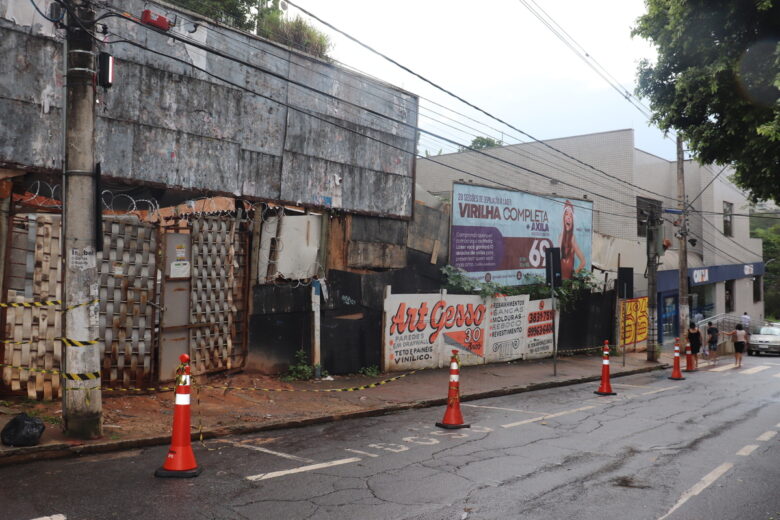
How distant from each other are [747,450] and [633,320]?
17898 mm

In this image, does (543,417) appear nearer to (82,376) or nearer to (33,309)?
(82,376)

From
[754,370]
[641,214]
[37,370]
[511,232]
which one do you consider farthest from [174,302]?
[641,214]

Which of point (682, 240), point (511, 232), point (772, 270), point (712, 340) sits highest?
point (682, 240)

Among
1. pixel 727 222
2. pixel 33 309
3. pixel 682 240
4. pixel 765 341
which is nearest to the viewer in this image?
pixel 33 309

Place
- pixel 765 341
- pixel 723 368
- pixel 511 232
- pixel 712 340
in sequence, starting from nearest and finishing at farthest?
pixel 511 232, pixel 723 368, pixel 712 340, pixel 765 341

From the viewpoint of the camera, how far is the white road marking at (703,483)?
567 cm

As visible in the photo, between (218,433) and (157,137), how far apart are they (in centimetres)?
524

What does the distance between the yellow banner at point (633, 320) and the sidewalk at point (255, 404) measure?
28.2ft

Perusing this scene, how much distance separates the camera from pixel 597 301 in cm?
2258

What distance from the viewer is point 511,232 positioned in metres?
18.7

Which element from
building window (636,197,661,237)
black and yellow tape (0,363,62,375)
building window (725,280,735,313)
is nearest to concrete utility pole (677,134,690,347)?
building window (636,197,661,237)

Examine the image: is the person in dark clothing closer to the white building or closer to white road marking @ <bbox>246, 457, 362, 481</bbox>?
the white building

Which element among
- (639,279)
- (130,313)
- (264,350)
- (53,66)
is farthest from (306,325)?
(639,279)

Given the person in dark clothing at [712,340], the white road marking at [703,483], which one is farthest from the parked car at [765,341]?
the white road marking at [703,483]
